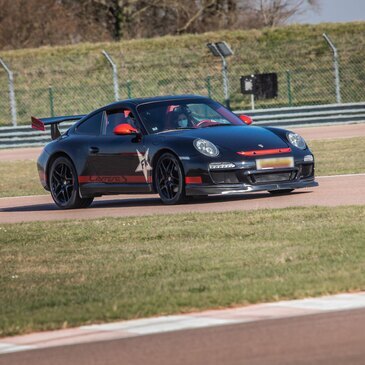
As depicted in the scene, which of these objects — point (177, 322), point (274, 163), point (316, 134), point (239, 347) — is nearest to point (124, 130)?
point (274, 163)

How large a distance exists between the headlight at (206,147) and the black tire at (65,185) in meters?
2.05

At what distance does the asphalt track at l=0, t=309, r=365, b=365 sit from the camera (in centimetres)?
590

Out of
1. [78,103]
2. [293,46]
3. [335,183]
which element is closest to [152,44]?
[293,46]

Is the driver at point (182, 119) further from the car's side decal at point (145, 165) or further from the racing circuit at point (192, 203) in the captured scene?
the racing circuit at point (192, 203)

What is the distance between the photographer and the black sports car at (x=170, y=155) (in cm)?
1384

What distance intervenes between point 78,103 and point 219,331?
32.8 meters

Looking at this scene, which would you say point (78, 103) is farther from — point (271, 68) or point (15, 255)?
point (15, 255)

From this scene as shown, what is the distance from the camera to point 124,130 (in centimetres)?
1466

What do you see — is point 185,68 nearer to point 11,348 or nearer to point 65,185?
point 65,185

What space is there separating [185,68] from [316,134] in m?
13.7

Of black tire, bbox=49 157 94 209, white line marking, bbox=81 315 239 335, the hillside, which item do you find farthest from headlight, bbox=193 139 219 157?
the hillside

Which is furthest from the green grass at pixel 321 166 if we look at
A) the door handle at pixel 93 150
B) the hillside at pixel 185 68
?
the hillside at pixel 185 68

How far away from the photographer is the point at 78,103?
39.1m

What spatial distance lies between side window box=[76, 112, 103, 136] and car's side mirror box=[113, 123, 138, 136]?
2.08 ft
